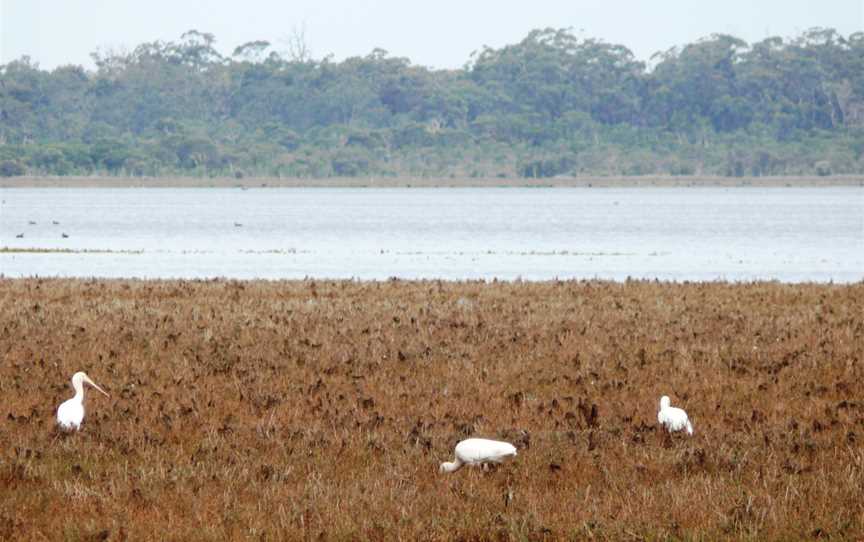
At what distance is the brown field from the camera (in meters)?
10.1

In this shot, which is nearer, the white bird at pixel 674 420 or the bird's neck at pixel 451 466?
the bird's neck at pixel 451 466

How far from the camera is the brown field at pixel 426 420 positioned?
1009 cm

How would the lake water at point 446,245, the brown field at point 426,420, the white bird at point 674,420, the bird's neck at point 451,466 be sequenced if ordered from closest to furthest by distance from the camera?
the brown field at point 426,420 → the bird's neck at point 451,466 → the white bird at point 674,420 → the lake water at point 446,245

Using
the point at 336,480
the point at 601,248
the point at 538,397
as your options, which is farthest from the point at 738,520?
the point at 601,248

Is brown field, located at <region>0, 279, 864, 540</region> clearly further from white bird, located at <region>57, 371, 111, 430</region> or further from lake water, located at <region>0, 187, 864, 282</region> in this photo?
lake water, located at <region>0, 187, 864, 282</region>

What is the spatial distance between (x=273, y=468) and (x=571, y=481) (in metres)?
2.29

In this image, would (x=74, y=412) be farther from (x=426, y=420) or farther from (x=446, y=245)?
(x=446, y=245)

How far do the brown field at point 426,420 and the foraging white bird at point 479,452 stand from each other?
0.40 feet

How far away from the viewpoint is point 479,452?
11102mm

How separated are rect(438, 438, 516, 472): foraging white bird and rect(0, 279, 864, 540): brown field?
0.40 feet

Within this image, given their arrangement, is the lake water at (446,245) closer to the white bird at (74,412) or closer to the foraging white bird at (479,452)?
the white bird at (74,412)

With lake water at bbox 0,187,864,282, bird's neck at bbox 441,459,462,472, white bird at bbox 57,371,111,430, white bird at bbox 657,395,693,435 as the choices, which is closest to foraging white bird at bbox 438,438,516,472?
bird's neck at bbox 441,459,462,472

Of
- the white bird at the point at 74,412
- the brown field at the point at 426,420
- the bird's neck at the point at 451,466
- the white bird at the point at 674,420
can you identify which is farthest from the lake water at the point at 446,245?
the bird's neck at the point at 451,466

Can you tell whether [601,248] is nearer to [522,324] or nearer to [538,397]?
[522,324]
